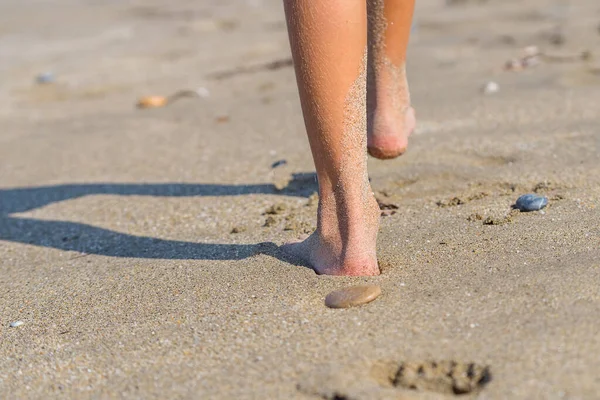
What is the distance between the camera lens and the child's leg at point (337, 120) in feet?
5.81

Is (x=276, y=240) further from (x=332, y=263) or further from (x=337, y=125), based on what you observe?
(x=337, y=125)

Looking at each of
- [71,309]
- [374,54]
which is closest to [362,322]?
[71,309]

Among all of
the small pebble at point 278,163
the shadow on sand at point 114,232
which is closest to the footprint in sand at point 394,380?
the shadow on sand at point 114,232

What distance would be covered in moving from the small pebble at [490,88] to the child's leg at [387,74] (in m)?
1.42

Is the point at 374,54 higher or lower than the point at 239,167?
higher

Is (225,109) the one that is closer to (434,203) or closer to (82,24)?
(434,203)

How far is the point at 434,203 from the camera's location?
2553 mm

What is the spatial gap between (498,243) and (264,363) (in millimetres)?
768

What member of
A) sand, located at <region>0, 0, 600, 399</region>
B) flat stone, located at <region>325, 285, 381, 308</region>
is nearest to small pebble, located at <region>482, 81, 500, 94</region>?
sand, located at <region>0, 0, 600, 399</region>

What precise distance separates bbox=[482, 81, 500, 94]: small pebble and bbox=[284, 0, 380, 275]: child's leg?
211 cm

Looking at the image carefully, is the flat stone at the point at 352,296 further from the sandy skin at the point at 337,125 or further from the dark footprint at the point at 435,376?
the dark footprint at the point at 435,376

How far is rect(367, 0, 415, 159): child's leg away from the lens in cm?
249

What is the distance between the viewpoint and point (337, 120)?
1826 millimetres

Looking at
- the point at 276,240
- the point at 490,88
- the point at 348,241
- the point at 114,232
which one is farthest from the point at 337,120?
the point at 490,88
